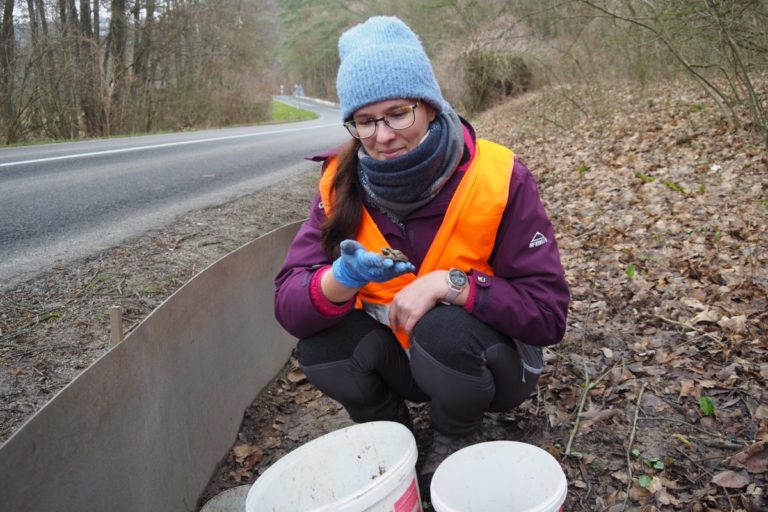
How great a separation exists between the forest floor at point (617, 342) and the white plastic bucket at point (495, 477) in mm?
370

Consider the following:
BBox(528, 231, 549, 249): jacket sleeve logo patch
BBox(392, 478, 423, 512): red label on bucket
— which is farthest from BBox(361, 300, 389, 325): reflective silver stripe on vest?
BBox(392, 478, 423, 512): red label on bucket

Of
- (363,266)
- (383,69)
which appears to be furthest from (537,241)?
(383,69)

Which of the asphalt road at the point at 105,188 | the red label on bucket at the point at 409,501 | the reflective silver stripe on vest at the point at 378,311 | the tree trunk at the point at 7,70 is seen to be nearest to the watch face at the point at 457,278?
the reflective silver stripe on vest at the point at 378,311

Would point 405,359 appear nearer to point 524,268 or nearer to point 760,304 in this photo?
point 524,268

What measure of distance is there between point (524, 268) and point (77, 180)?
5.93 meters

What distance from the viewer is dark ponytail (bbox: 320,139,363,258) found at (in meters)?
2.10

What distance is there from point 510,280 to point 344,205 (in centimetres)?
58

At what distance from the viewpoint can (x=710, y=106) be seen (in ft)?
24.2

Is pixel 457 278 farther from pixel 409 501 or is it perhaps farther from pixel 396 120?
pixel 409 501

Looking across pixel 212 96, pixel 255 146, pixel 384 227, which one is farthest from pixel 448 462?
pixel 212 96

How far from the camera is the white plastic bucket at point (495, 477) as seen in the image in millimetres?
1745

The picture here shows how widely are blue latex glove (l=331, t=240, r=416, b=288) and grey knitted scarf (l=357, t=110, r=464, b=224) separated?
28 cm

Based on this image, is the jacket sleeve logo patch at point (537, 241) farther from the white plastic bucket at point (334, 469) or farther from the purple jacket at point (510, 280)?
the white plastic bucket at point (334, 469)

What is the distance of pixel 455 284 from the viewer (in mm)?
1914
